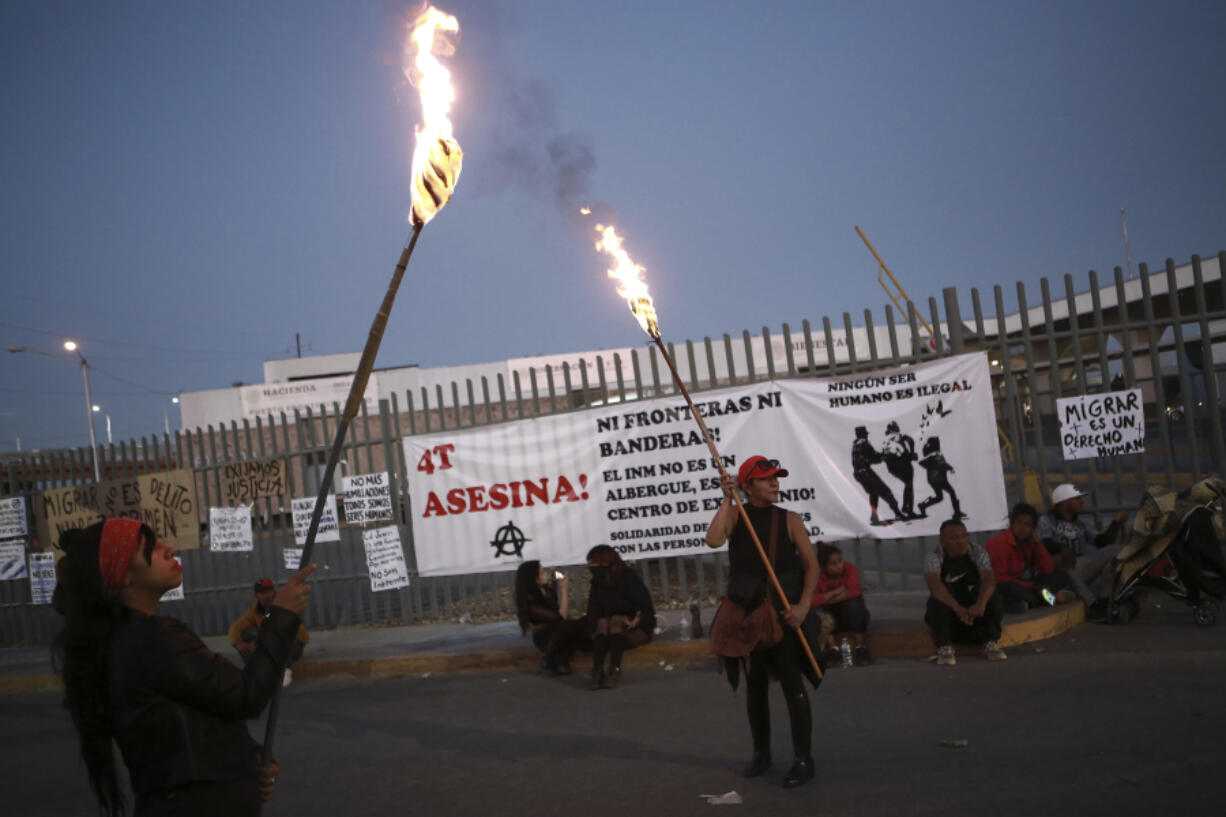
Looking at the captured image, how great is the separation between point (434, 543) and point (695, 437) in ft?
11.7

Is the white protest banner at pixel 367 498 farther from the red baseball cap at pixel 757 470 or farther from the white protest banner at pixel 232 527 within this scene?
the red baseball cap at pixel 757 470

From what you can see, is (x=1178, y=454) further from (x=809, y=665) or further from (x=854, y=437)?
(x=809, y=665)

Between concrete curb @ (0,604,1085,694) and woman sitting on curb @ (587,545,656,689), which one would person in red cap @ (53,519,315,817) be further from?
concrete curb @ (0,604,1085,694)

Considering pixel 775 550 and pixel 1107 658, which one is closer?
pixel 775 550

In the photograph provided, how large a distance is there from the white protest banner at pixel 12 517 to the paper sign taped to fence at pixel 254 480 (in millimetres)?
4466

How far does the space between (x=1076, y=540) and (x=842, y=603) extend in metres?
2.74

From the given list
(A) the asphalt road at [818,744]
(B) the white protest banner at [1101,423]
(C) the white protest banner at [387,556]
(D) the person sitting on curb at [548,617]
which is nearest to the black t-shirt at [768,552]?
(A) the asphalt road at [818,744]

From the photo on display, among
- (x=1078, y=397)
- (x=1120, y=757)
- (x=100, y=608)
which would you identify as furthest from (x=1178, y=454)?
(x=100, y=608)

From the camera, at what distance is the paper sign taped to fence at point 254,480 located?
46.8ft

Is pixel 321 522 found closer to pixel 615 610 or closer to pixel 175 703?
pixel 615 610

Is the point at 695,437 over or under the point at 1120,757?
over

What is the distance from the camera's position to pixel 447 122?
396 centimetres

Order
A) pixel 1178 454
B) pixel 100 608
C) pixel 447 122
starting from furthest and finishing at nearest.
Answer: pixel 1178 454 < pixel 447 122 < pixel 100 608

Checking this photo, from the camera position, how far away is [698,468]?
11.5 meters
